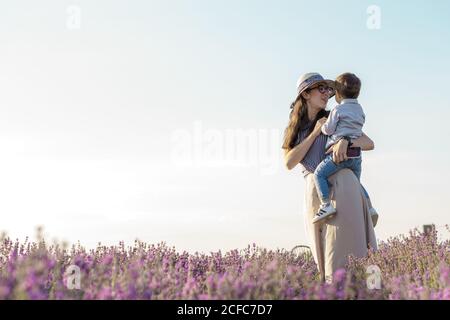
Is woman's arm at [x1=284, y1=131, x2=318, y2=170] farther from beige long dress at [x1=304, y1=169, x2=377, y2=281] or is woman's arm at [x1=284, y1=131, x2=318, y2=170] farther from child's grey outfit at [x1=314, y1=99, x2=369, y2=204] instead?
beige long dress at [x1=304, y1=169, x2=377, y2=281]

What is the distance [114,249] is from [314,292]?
10.2ft

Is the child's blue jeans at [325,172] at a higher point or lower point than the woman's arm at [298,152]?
lower

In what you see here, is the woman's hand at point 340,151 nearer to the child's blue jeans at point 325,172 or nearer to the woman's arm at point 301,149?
the child's blue jeans at point 325,172

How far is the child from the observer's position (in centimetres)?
591

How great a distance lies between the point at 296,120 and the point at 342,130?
569 millimetres

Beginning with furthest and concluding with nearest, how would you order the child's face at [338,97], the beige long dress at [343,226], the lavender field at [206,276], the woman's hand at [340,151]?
the child's face at [338,97], the beige long dress at [343,226], the woman's hand at [340,151], the lavender field at [206,276]

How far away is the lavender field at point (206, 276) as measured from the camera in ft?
11.1

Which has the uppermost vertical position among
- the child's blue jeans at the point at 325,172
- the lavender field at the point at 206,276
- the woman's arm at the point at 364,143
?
the woman's arm at the point at 364,143

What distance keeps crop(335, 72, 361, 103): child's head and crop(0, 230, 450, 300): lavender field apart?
1.68 metres

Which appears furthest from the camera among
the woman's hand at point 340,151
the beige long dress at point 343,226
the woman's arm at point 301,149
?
the woman's arm at point 301,149

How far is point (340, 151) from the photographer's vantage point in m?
5.76

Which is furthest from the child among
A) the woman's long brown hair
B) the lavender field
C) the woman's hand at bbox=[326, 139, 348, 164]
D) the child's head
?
the lavender field

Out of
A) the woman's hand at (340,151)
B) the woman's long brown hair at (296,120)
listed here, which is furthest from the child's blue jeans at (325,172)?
the woman's long brown hair at (296,120)
